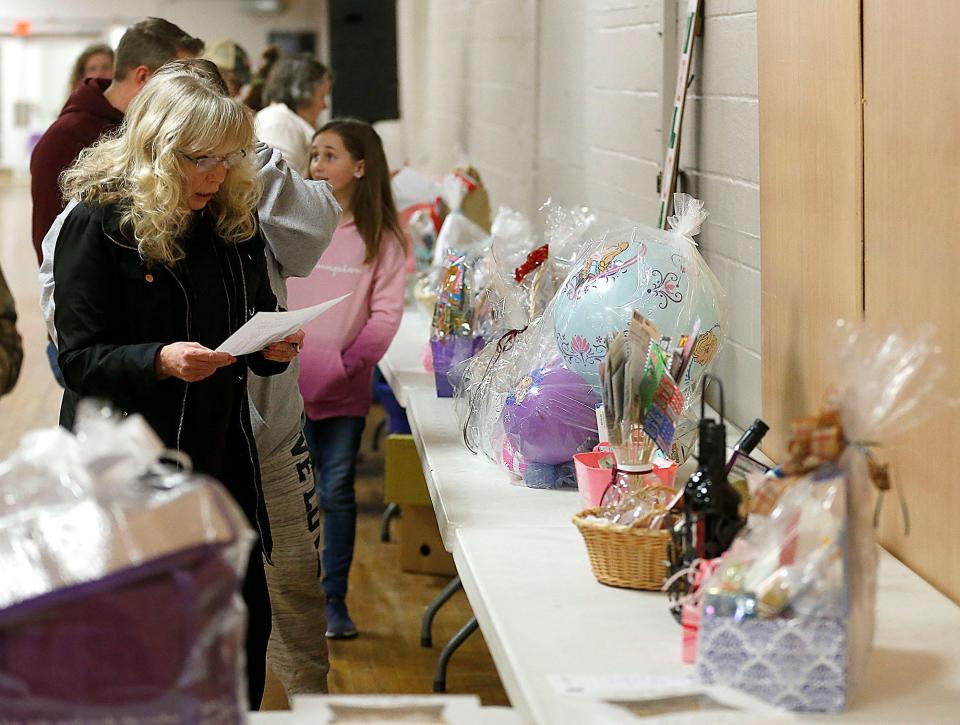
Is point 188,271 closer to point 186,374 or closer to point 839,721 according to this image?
point 186,374

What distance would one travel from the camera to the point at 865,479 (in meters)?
1.45

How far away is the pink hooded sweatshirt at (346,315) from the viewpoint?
3.57m

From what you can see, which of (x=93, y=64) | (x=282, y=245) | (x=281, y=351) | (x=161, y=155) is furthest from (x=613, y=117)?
(x=93, y=64)

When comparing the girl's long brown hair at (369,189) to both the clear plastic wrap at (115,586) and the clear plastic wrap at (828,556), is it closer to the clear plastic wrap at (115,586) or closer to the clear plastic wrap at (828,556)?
the clear plastic wrap at (828,556)

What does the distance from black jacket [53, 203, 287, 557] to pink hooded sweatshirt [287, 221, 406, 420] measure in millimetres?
1114

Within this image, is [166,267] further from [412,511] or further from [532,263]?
[412,511]

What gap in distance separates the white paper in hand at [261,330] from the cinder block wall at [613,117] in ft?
3.55

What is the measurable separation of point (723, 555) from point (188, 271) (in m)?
1.12

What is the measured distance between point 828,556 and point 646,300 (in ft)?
3.33

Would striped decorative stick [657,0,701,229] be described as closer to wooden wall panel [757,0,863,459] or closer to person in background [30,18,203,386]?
wooden wall panel [757,0,863,459]

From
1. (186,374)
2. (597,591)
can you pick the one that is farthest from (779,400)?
(186,374)

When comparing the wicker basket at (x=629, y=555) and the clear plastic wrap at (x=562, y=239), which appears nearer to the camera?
the wicker basket at (x=629, y=555)

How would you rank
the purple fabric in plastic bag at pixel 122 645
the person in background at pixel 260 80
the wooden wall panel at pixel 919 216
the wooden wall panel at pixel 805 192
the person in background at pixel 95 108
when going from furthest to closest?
the person in background at pixel 260 80 → the person in background at pixel 95 108 → the wooden wall panel at pixel 805 192 → the wooden wall panel at pixel 919 216 → the purple fabric in plastic bag at pixel 122 645

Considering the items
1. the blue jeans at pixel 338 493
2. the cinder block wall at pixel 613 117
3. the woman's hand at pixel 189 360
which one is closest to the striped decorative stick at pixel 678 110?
the cinder block wall at pixel 613 117
